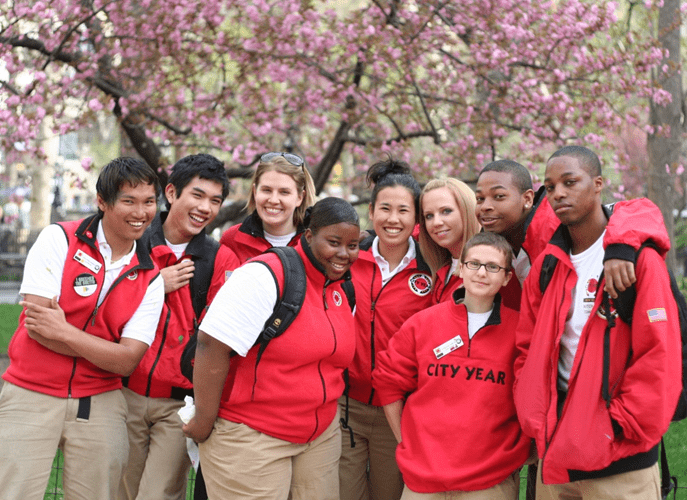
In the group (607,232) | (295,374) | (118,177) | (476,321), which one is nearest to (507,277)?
(476,321)

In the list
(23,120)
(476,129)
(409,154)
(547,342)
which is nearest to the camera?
(547,342)

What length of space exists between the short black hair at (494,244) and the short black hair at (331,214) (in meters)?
0.59

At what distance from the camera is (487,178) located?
3.64m

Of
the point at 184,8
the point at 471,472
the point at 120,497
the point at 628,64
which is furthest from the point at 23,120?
the point at 628,64

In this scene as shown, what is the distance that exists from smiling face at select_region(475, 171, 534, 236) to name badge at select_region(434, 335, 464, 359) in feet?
2.19

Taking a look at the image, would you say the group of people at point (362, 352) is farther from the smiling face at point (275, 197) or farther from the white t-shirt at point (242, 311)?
the smiling face at point (275, 197)

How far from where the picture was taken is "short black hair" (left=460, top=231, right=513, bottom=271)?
336 cm

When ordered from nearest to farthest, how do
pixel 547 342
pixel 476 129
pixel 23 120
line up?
1. pixel 547 342
2. pixel 23 120
3. pixel 476 129

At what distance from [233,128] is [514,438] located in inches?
368

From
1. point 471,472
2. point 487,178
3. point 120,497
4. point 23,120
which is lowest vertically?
point 120,497

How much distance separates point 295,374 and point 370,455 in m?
1.08

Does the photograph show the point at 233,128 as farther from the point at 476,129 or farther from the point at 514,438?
the point at 514,438

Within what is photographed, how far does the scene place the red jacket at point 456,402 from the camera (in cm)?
317

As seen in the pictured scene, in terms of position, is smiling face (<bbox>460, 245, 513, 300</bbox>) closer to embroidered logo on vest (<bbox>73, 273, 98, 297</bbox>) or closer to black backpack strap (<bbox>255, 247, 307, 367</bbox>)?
black backpack strap (<bbox>255, 247, 307, 367</bbox>)
